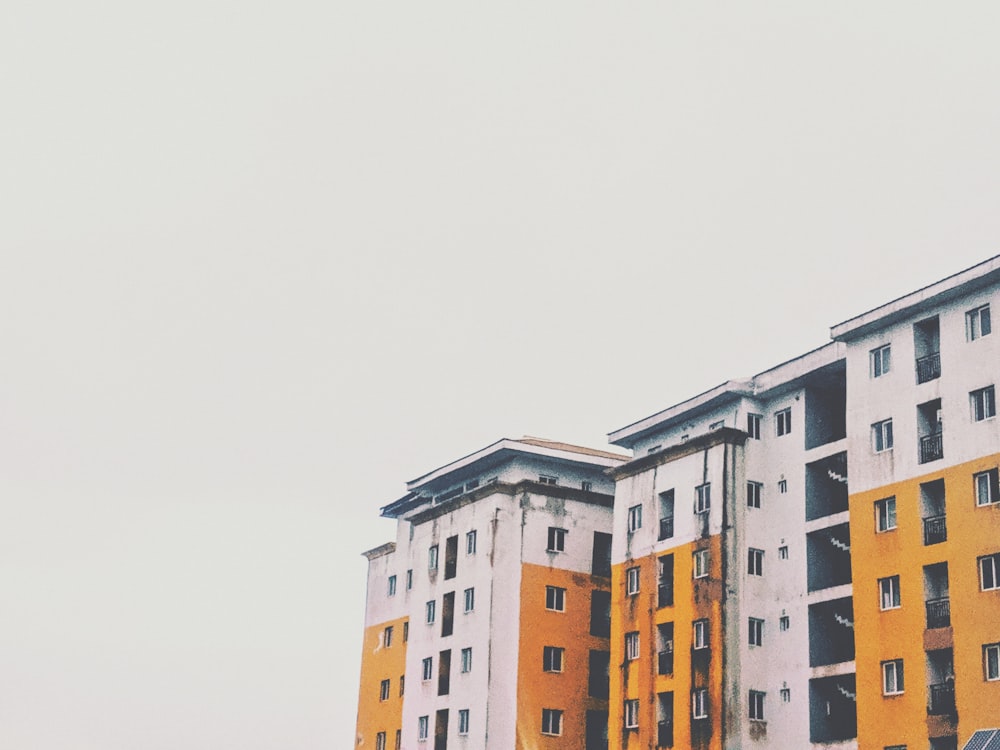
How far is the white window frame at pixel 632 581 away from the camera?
67062 millimetres

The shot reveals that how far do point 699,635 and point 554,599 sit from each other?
13.2 meters

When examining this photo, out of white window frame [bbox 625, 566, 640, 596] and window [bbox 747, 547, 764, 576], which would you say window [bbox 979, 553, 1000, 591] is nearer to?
window [bbox 747, 547, 764, 576]

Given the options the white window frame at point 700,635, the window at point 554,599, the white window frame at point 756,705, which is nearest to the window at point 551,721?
the window at point 554,599

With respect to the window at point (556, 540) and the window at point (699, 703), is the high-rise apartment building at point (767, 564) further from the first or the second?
the window at point (556, 540)

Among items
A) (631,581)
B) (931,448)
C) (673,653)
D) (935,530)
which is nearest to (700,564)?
(673,653)

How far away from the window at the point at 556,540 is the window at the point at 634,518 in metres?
7.11

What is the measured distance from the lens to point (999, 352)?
51344 mm

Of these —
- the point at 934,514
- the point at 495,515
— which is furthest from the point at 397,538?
the point at 934,514

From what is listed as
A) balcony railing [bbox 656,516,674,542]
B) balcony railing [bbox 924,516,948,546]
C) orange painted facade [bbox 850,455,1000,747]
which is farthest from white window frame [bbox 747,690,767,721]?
balcony railing [bbox 924,516,948,546]

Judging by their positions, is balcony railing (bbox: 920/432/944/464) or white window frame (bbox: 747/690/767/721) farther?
white window frame (bbox: 747/690/767/721)

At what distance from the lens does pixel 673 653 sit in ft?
208

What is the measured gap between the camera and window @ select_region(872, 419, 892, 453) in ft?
181

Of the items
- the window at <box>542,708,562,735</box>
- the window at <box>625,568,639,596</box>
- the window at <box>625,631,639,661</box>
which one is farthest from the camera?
the window at <box>542,708,562,735</box>

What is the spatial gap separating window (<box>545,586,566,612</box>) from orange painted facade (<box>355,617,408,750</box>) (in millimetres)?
12771
